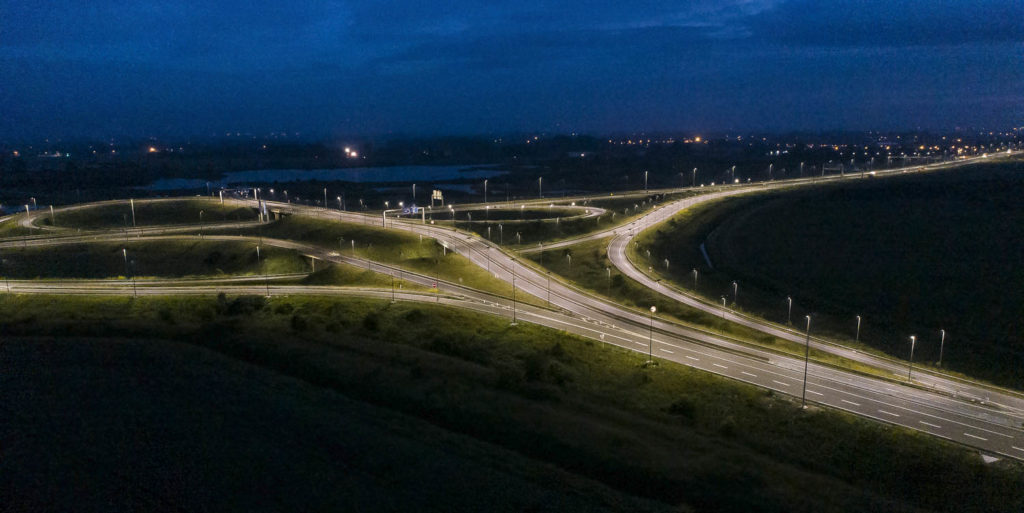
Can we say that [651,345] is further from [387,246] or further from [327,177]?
[327,177]

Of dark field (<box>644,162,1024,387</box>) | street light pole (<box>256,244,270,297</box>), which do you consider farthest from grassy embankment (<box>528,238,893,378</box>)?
street light pole (<box>256,244,270,297</box>)

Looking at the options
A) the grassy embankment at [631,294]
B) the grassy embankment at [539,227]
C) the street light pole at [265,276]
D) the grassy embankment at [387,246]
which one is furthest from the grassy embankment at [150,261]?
the grassy embankment at [631,294]

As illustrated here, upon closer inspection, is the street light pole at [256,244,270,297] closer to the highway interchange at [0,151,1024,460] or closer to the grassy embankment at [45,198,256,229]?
the highway interchange at [0,151,1024,460]

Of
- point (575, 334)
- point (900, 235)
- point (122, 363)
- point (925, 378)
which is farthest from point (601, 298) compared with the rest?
point (900, 235)

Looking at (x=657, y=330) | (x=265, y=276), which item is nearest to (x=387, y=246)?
(x=265, y=276)

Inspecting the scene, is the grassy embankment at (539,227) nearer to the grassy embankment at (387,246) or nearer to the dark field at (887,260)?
the dark field at (887,260)

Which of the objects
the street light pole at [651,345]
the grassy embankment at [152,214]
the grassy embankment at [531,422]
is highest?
the grassy embankment at [152,214]

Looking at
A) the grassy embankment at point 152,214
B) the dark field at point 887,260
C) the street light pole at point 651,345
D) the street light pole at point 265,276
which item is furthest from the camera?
the grassy embankment at point 152,214
